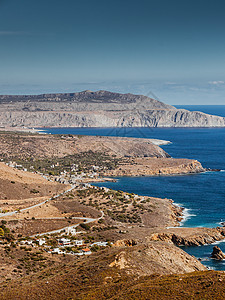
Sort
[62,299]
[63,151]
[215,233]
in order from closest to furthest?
1. [62,299]
2. [215,233]
3. [63,151]

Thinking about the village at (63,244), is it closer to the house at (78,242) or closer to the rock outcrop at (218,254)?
the house at (78,242)

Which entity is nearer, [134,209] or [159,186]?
[134,209]

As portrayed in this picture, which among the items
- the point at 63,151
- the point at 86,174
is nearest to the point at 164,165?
the point at 86,174

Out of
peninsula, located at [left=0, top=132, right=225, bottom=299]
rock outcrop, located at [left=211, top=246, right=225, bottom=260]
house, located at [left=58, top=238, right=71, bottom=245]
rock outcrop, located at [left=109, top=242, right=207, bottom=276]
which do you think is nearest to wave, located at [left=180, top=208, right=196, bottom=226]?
peninsula, located at [left=0, top=132, right=225, bottom=299]

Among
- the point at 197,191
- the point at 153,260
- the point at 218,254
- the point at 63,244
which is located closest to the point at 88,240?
the point at 63,244

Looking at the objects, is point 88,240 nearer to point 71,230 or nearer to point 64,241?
point 64,241

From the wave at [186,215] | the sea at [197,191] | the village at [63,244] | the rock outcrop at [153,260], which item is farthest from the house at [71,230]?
the wave at [186,215]

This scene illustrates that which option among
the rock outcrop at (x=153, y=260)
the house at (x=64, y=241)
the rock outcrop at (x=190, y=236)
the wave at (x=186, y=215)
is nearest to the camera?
the rock outcrop at (x=153, y=260)

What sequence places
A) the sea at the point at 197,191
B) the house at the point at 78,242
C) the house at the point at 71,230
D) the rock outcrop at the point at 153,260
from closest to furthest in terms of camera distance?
the rock outcrop at the point at 153,260, the house at the point at 78,242, the house at the point at 71,230, the sea at the point at 197,191

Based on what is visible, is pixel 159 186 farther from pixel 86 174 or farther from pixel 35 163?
pixel 35 163

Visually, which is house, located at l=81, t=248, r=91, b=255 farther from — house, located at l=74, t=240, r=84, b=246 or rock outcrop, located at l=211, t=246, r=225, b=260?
rock outcrop, located at l=211, t=246, r=225, b=260

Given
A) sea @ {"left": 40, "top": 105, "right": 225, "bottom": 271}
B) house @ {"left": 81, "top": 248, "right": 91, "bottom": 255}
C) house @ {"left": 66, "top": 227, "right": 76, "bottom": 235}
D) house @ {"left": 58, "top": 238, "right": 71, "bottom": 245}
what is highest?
house @ {"left": 81, "top": 248, "right": 91, "bottom": 255}
